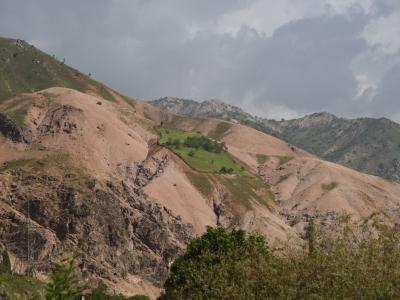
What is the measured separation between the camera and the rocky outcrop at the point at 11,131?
14625 cm

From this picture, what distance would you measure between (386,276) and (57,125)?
13055cm

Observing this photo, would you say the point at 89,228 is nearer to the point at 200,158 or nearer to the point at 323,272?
the point at 200,158

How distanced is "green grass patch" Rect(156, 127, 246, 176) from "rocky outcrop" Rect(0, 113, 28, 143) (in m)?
44.8

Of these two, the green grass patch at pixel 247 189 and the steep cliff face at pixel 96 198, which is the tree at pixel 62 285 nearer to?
the steep cliff face at pixel 96 198

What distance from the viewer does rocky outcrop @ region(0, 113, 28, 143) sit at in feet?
480

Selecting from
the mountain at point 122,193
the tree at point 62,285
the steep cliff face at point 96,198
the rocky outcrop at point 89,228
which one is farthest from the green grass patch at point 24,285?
the tree at point 62,285

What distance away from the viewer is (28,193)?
125062 millimetres

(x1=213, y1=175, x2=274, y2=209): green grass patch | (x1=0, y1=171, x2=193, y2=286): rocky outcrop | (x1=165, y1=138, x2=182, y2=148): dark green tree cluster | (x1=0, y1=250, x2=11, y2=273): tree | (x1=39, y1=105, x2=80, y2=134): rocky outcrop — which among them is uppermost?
(x1=165, y1=138, x2=182, y2=148): dark green tree cluster

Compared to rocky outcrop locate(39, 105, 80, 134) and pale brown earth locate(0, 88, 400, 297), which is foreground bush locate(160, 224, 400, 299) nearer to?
pale brown earth locate(0, 88, 400, 297)

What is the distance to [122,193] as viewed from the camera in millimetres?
136750

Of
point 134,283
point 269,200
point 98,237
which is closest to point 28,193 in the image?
point 98,237

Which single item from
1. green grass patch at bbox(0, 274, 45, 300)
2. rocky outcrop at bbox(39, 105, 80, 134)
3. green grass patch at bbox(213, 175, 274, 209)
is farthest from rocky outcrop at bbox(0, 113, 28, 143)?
green grass patch at bbox(213, 175, 274, 209)

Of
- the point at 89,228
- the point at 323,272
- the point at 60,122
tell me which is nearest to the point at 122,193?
the point at 89,228

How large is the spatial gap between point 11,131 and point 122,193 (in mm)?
33284
